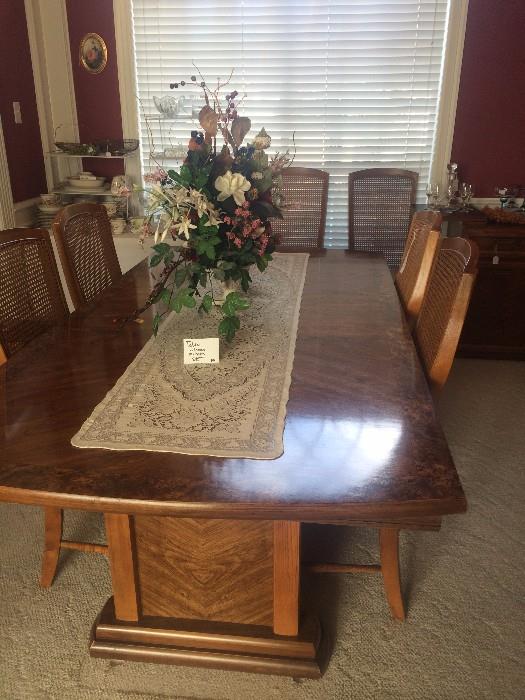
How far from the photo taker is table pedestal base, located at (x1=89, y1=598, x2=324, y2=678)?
4.92 feet

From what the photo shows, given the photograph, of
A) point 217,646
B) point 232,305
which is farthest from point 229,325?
point 217,646

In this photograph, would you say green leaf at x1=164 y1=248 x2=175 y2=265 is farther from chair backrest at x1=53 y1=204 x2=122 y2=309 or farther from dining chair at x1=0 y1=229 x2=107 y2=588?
chair backrest at x1=53 y1=204 x2=122 y2=309

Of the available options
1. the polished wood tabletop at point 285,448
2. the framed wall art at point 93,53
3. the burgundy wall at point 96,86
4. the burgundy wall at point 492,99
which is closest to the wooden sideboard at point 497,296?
the burgundy wall at point 492,99

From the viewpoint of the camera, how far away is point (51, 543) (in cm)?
183

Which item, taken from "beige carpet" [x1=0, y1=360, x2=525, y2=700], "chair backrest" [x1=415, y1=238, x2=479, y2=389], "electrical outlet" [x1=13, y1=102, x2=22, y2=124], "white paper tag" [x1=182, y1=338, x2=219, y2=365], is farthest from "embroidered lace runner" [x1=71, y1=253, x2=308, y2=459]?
"electrical outlet" [x1=13, y1=102, x2=22, y2=124]

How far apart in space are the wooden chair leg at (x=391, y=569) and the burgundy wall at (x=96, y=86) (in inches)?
125

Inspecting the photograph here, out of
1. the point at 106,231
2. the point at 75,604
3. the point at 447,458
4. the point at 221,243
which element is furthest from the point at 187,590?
the point at 106,231

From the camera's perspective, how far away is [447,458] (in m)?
1.17

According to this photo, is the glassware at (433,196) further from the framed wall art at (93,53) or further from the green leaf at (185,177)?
the green leaf at (185,177)

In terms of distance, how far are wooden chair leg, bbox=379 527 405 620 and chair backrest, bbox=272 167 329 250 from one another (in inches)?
80.0

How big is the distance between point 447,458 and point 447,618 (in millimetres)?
872

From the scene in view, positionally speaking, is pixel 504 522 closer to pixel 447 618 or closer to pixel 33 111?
pixel 447 618

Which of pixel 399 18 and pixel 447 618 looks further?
pixel 399 18

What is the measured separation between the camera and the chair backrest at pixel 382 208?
3.58m
